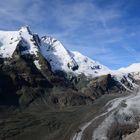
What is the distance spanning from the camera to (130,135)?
512ft

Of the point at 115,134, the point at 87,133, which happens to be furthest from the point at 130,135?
the point at 87,133

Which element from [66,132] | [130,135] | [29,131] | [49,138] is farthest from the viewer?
[29,131]

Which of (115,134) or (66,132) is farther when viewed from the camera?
(66,132)

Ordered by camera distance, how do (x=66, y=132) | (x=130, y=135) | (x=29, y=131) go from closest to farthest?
(x=130, y=135)
(x=66, y=132)
(x=29, y=131)

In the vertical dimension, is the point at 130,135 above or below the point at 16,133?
below

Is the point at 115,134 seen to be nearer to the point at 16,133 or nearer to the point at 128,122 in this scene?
the point at 128,122

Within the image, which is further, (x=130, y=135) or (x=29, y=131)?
(x=29, y=131)

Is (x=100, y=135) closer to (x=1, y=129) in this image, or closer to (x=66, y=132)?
(x=66, y=132)

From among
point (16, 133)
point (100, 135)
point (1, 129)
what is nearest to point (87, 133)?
point (100, 135)

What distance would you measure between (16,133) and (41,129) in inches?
584

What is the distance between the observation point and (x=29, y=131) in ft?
636

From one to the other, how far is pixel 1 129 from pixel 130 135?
246 ft

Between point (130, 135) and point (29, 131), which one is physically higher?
point (29, 131)

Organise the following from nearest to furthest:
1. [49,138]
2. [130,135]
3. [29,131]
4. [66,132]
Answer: [130,135] < [49,138] < [66,132] < [29,131]
